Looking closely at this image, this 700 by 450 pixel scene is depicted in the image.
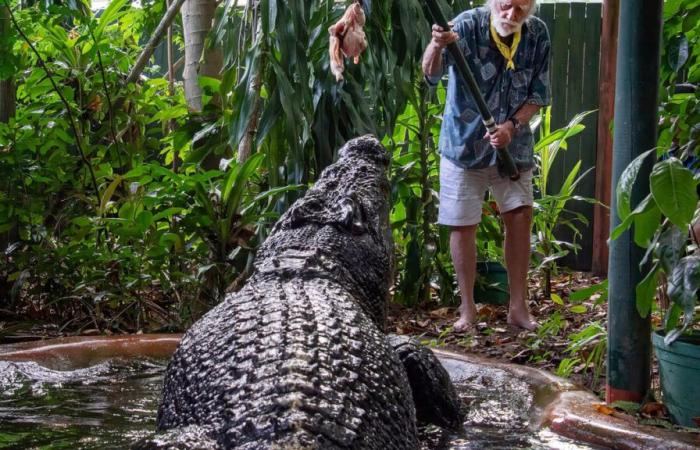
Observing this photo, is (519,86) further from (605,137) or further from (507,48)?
(605,137)

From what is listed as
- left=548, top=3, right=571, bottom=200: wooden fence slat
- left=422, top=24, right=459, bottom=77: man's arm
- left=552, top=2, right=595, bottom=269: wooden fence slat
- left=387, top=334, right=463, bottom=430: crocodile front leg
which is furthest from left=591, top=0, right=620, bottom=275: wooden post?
left=387, top=334, right=463, bottom=430: crocodile front leg

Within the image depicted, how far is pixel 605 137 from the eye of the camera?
693cm

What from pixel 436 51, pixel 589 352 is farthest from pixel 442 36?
pixel 589 352

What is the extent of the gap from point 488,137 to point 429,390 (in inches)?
71.2

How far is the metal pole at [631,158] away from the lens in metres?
2.44

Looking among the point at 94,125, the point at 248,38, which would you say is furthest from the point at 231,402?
the point at 94,125

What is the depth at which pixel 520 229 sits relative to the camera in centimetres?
439

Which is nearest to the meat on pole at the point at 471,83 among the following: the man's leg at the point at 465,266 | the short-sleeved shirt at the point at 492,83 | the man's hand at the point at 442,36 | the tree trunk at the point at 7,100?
the man's hand at the point at 442,36

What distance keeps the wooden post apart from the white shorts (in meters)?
2.50

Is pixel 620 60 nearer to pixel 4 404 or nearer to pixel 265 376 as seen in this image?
pixel 265 376

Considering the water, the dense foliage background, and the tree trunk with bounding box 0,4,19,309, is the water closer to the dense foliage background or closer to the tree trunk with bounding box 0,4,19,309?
the dense foliage background

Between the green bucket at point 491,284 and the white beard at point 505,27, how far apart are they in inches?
67.5

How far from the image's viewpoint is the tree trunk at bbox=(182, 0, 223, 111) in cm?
540

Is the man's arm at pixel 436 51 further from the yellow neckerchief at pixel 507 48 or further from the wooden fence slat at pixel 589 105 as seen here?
the wooden fence slat at pixel 589 105
